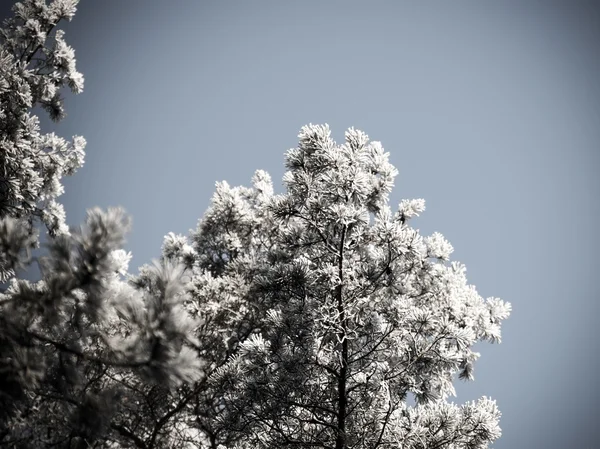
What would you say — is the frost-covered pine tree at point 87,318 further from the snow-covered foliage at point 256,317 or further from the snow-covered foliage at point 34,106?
the snow-covered foliage at point 34,106

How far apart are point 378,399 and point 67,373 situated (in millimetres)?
3519

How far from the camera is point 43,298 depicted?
2252 millimetres

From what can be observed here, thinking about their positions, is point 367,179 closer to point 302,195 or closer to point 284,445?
point 302,195

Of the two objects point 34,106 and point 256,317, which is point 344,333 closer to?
point 256,317

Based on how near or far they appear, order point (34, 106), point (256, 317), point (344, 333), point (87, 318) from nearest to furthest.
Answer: point (87, 318) → point (344, 333) → point (256, 317) → point (34, 106)

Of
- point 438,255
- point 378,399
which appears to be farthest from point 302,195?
point 378,399

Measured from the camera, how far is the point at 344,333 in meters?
4.06

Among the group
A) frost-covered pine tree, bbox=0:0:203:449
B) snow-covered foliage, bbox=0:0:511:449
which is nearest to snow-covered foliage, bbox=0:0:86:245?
snow-covered foliage, bbox=0:0:511:449

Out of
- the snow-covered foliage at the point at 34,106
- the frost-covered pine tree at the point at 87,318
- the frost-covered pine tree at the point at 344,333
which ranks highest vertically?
the snow-covered foliage at the point at 34,106

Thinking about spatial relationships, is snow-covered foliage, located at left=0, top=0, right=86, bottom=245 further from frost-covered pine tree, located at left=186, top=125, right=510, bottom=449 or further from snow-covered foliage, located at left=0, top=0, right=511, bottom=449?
frost-covered pine tree, located at left=186, top=125, right=510, bottom=449

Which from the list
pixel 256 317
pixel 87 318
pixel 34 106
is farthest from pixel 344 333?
pixel 34 106

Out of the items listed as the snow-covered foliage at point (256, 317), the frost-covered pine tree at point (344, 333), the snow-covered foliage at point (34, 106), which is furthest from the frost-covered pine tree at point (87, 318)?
the snow-covered foliage at point (34, 106)

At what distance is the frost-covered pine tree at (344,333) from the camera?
4242 millimetres

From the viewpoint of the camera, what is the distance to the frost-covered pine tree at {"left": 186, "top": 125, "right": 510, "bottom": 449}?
4.24 metres
